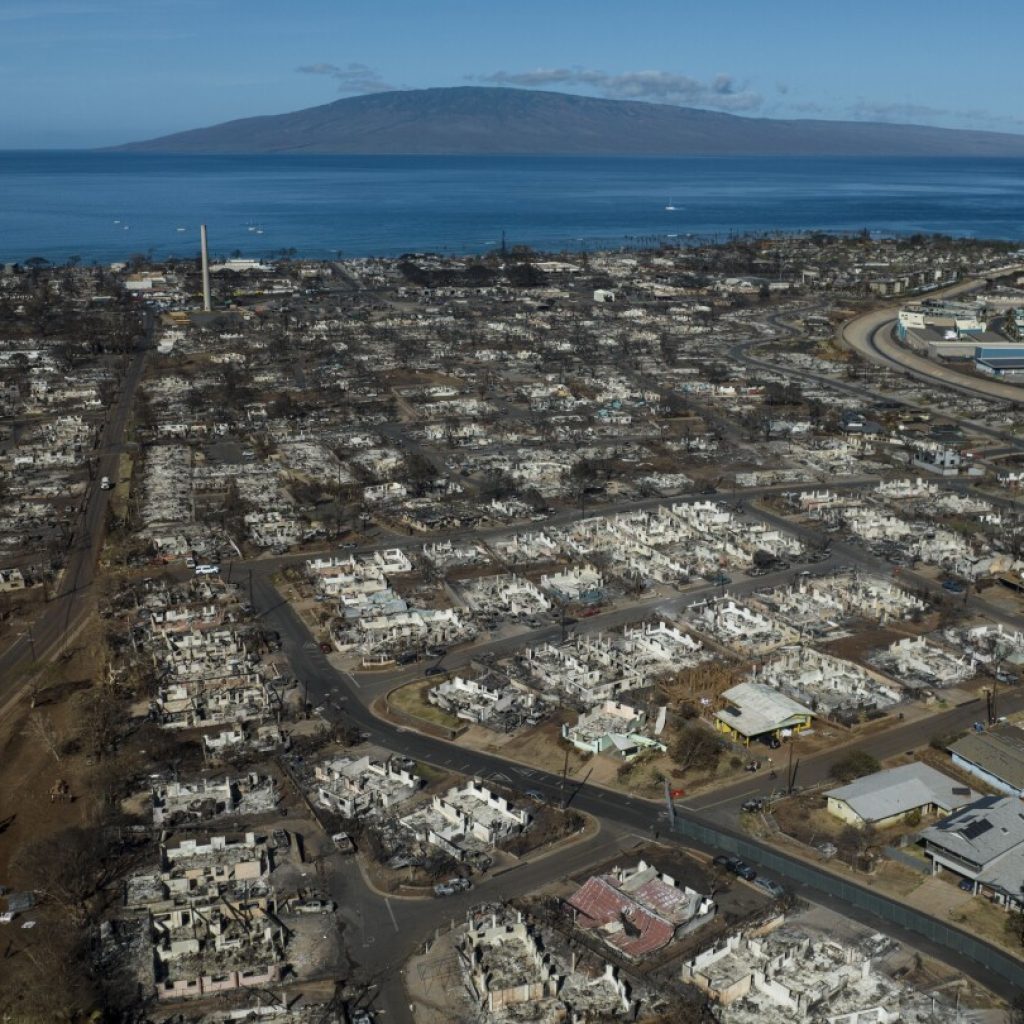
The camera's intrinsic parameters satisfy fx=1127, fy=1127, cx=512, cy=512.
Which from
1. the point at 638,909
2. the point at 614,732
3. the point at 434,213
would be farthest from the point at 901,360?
the point at 434,213

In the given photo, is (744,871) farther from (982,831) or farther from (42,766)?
(42,766)

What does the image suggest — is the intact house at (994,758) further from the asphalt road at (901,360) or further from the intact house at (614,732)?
the asphalt road at (901,360)

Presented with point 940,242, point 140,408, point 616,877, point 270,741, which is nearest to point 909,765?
point 616,877

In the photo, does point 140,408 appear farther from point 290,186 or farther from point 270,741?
point 290,186

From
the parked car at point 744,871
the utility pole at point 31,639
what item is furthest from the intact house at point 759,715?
the utility pole at point 31,639

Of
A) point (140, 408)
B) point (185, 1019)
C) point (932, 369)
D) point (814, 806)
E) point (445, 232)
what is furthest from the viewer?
point (445, 232)

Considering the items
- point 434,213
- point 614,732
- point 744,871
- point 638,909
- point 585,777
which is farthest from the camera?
point 434,213

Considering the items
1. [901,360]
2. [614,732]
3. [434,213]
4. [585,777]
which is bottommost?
[585,777]
